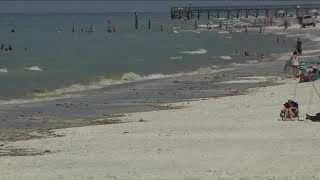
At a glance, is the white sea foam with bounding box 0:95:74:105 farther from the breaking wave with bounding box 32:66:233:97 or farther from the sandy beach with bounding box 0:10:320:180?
the sandy beach with bounding box 0:10:320:180

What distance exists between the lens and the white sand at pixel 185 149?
12.3 meters

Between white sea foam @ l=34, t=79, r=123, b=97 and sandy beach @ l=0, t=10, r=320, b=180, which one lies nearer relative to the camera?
sandy beach @ l=0, t=10, r=320, b=180

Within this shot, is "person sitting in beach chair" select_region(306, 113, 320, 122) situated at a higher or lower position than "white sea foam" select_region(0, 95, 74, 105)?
higher

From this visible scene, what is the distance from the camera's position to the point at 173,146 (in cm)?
1488

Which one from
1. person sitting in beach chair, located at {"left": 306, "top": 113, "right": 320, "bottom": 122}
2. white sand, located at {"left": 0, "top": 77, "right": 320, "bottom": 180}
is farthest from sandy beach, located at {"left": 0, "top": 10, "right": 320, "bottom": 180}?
person sitting in beach chair, located at {"left": 306, "top": 113, "right": 320, "bottom": 122}

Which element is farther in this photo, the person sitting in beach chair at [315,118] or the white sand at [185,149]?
the person sitting in beach chair at [315,118]

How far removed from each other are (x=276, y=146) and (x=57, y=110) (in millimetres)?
10132

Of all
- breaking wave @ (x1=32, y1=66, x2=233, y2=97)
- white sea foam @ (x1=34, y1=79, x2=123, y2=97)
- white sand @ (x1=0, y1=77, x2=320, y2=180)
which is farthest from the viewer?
breaking wave @ (x1=32, y1=66, x2=233, y2=97)

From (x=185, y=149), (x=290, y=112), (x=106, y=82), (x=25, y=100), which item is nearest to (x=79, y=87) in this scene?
(x=106, y=82)

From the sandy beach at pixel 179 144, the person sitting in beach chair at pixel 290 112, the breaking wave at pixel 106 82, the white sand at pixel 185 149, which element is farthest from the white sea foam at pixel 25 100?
the person sitting in beach chair at pixel 290 112

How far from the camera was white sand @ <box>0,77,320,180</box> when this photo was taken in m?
12.3

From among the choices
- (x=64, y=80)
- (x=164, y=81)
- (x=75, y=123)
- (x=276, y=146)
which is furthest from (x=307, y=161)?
(x=64, y=80)

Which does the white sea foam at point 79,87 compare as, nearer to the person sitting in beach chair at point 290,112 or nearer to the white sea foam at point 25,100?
the white sea foam at point 25,100

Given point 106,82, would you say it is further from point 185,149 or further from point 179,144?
point 185,149
